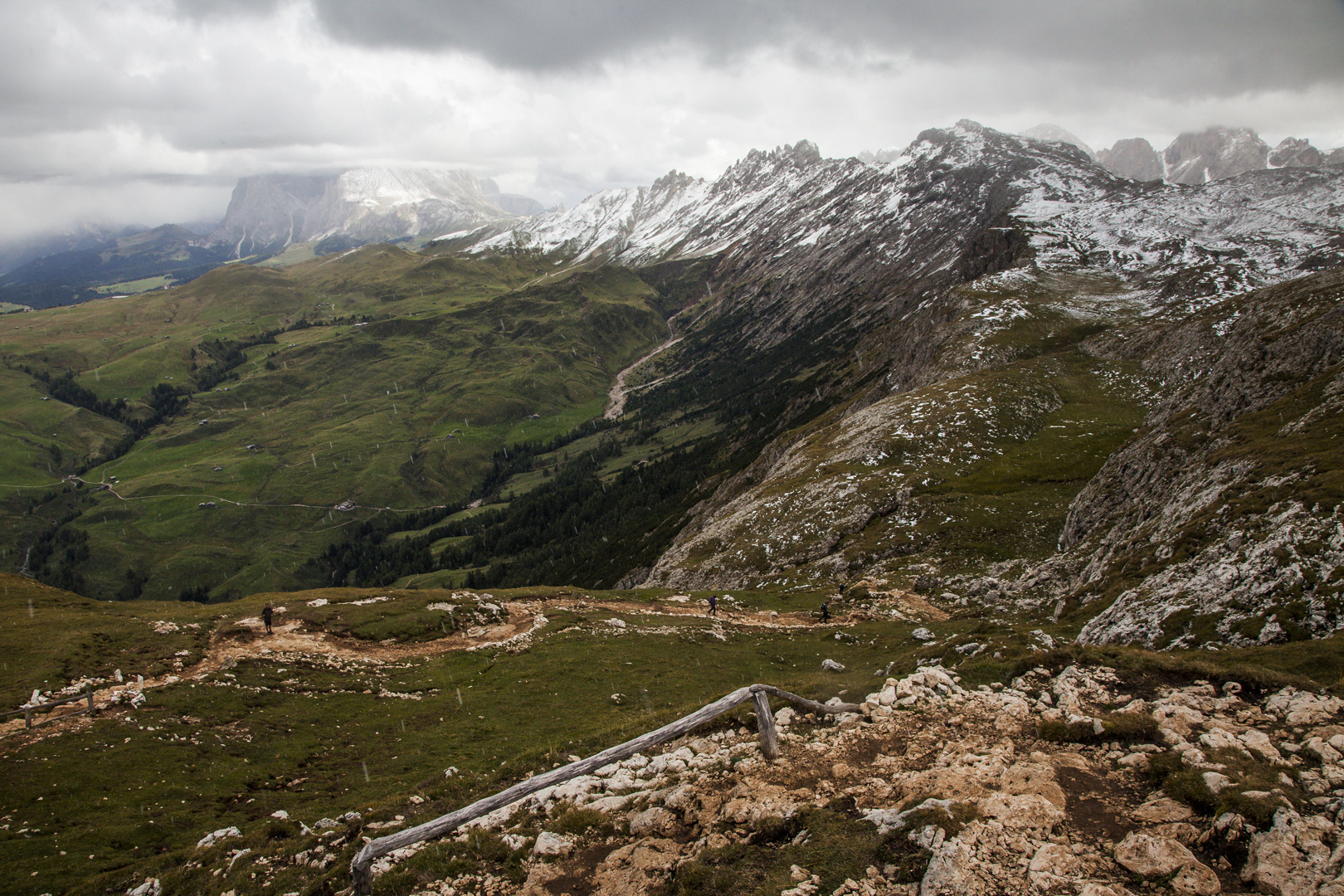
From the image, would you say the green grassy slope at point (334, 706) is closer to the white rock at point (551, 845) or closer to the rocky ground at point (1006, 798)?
the white rock at point (551, 845)

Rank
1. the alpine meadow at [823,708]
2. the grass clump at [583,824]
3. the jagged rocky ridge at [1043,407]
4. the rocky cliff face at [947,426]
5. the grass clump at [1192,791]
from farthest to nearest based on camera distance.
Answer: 1. the rocky cliff face at [947,426]
2. the jagged rocky ridge at [1043,407]
3. the grass clump at [583,824]
4. the alpine meadow at [823,708]
5. the grass clump at [1192,791]

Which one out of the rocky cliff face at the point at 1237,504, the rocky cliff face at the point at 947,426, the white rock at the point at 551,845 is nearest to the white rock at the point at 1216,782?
the white rock at the point at 551,845

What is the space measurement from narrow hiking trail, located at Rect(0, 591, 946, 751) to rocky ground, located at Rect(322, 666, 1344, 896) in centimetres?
2388

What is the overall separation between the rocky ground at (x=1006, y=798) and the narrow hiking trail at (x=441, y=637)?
940 inches

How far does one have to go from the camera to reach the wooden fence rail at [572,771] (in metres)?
12.7

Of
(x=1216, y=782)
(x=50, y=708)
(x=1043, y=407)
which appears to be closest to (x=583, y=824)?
(x=1216, y=782)

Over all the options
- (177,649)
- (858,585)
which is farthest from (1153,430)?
(177,649)

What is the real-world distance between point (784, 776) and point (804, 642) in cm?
3007

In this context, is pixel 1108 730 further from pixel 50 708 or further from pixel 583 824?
pixel 50 708

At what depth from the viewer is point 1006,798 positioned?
11.8 m

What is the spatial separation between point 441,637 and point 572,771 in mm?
33906

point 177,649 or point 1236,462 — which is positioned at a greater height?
point 1236,462

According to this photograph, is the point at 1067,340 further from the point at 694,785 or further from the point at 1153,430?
the point at 694,785

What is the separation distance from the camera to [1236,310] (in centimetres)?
8831
